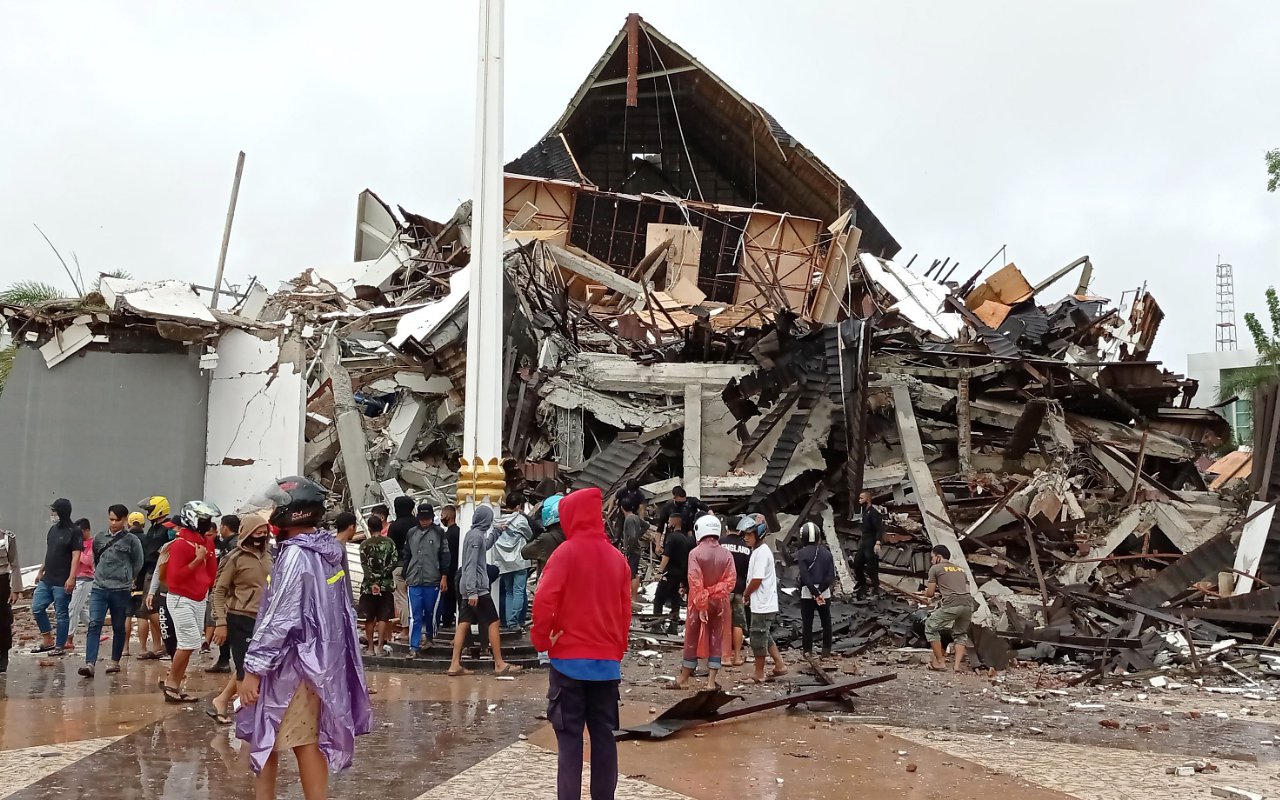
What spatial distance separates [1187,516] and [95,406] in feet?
52.3

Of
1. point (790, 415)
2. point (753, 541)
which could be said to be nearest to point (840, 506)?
point (790, 415)

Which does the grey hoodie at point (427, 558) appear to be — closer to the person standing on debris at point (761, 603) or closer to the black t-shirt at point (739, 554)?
the black t-shirt at point (739, 554)

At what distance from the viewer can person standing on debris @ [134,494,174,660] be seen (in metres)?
10.1

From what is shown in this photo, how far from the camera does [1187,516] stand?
619 inches

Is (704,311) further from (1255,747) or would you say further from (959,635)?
(1255,747)

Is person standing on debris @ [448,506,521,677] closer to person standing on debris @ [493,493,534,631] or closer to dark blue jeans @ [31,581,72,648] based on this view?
person standing on debris @ [493,493,534,631]

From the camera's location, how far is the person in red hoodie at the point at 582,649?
4.61m

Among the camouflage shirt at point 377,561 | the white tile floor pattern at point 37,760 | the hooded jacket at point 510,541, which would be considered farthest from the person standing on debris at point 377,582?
the white tile floor pattern at point 37,760

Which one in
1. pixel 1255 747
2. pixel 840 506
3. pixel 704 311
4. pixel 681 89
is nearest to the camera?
pixel 1255 747

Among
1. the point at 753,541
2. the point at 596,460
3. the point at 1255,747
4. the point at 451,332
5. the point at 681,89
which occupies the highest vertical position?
the point at 681,89

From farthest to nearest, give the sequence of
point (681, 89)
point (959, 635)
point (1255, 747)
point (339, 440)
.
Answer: point (681, 89) → point (339, 440) → point (959, 635) → point (1255, 747)

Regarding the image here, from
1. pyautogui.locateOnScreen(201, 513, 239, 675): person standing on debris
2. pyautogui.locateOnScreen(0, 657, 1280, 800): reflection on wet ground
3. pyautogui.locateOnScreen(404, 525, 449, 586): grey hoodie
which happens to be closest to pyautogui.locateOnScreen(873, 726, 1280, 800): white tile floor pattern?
pyautogui.locateOnScreen(0, 657, 1280, 800): reflection on wet ground

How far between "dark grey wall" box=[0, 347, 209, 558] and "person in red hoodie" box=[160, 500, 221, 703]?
24.2 feet

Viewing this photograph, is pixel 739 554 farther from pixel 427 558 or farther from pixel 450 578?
pixel 427 558
